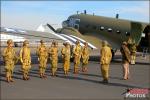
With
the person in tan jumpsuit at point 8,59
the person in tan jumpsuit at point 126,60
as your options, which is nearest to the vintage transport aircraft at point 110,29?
the person in tan jumpsuit at point 126,60

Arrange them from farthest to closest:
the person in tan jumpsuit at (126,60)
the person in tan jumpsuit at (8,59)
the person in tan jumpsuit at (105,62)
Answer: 1. the person in tan jumpsuit at (126,60)
2. the person in tan jumpsuit at (105,62)
3. the person in tan jumpsuit at (8,59)

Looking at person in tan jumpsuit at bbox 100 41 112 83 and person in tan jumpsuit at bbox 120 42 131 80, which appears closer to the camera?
person in tan jumpsuit at bbox 100 41 112 83

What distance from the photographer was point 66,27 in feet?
106

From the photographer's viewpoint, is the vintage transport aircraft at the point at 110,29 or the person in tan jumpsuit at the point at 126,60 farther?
the vintage transport aircraft at the point at 110,29

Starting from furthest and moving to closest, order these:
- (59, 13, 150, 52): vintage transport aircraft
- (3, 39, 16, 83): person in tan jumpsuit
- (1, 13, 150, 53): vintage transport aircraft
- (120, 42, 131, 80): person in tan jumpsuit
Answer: (1, 13, 150, 53): vintage transport aircraft < (59, 13, 150, 52): vintage transport aircraft < (120, 42, 131, 80): person in tan jumpsuit < (3, 39, 16, 83): person in tan jumpsuit

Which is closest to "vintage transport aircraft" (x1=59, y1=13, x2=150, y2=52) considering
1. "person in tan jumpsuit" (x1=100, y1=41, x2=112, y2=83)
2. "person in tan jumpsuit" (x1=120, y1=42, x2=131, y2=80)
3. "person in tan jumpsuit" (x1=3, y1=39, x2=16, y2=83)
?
"person in tan jumpsuit" (x1=120, y1=42, x2=131, y2=80)

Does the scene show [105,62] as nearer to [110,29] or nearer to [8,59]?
[8,59]

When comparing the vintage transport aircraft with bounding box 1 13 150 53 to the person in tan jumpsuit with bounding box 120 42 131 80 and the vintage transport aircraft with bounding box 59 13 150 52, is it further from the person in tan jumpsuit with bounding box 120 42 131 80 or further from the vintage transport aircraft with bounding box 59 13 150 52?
the person in tan jumpsuit with bounding box 120 42 131 80

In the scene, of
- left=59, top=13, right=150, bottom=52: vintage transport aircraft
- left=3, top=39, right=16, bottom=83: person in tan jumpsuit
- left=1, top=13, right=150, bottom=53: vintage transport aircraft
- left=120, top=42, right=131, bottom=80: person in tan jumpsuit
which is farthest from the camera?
left=1, top=13, right=150, bottom=53: vintage transport aircraft

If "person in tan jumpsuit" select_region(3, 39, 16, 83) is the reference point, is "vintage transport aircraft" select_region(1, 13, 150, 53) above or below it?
above

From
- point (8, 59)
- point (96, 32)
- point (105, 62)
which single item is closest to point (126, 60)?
point (105, 62)

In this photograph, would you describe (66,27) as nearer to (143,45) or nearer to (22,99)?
(143,45)

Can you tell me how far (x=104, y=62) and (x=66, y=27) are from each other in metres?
16.5

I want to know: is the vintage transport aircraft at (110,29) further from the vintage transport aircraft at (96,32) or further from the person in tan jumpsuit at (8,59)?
the person in tan jumpsuit at (8,59)
